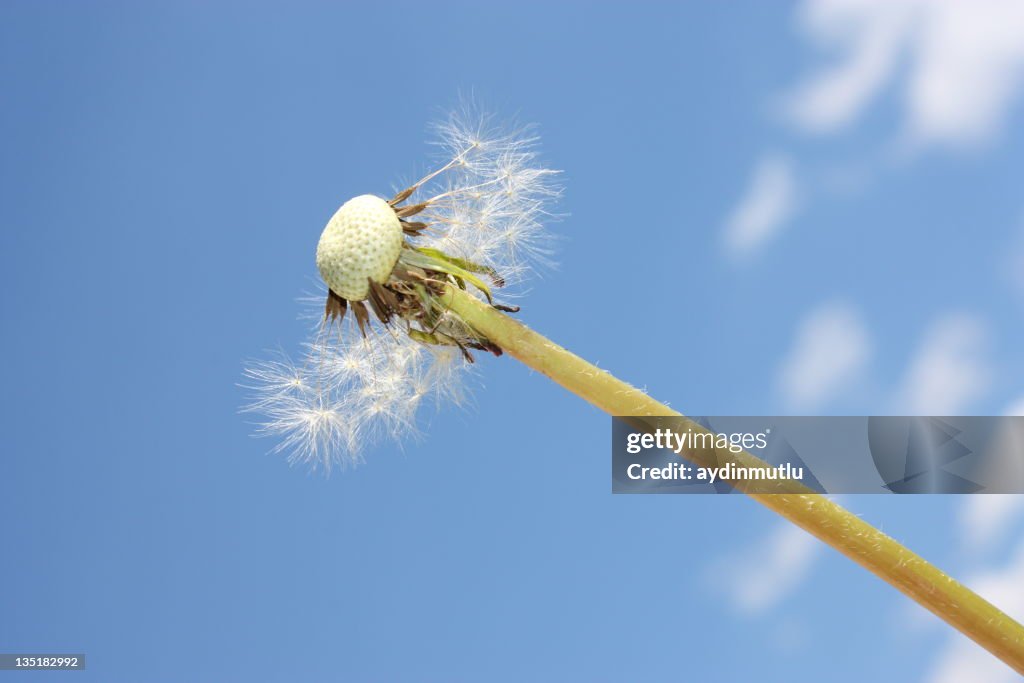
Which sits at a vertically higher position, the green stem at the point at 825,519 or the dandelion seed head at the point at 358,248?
the dandelion seed head at the point at 358,248

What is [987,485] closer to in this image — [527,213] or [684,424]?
[684,424]

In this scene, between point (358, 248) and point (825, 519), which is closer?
point (825, 519)

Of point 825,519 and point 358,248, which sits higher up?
point 358,248

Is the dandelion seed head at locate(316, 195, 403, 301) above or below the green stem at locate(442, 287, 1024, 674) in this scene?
above

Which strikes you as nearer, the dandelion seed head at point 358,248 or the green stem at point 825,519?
the green stem at point 825,519

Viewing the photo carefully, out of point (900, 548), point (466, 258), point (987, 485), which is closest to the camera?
point (900, 548)

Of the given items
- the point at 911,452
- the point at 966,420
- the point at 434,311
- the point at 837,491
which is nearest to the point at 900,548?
the point at 837,491

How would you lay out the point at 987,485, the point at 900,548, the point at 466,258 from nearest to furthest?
1. the point at 900,548
2. the point at 466,258
3. the point at 987,485

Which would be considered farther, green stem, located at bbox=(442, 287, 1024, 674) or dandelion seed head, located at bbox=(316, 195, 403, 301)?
dandelion seed head, located at bbox=(316, 195, 403, 301)
